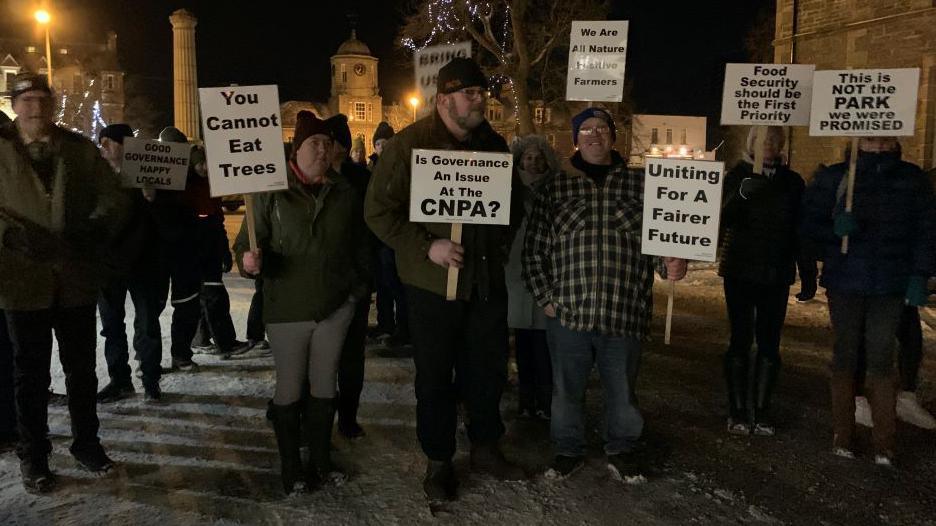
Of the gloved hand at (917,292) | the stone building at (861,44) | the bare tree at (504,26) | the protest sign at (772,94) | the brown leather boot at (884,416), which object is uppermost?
the bare tree at (504,26)

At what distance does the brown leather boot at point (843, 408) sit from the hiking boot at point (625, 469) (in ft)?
4.90

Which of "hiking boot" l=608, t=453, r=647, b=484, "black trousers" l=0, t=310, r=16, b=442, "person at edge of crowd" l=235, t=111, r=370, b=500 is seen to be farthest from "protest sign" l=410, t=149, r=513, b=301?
"black trousers" l=0, t=310, r=16, b=442

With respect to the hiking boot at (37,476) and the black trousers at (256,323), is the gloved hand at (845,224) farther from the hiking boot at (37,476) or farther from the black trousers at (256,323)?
the black trousers at (256,323)

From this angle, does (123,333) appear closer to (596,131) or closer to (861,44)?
(596,131)

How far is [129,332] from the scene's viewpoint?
875 cm

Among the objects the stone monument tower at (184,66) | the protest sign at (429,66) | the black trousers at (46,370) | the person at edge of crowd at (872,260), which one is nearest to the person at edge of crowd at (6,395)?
the black trousers at (46,370)

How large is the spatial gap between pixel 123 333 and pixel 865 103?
5875 millimetres

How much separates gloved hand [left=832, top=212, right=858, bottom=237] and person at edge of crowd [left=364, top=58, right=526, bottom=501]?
202cm

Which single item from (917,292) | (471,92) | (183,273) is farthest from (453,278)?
(183,273)

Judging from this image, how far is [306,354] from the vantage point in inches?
171

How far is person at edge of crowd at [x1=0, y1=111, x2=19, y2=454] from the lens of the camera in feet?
16.0

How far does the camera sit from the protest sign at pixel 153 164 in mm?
5926

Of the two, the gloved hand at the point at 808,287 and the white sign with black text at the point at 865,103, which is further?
the gloved hand at the point at 808,287

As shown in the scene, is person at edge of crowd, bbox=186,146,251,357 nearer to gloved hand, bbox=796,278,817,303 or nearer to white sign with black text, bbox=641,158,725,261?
white sign with black text, bbox=641,158,725,261
